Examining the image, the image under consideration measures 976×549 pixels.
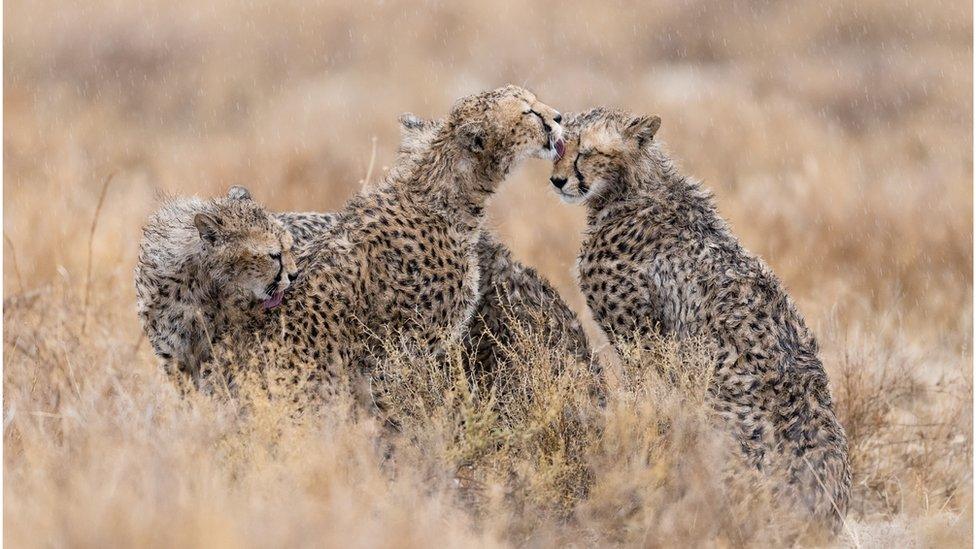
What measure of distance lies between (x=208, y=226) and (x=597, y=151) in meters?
1.48

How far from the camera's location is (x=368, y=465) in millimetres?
3709

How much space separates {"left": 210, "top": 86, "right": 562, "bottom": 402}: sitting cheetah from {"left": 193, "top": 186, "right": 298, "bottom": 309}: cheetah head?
0.10 metres

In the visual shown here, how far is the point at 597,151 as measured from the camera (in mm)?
5047

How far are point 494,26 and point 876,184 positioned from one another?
149 inches

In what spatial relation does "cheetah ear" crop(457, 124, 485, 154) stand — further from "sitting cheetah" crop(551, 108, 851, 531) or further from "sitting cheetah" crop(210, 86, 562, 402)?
"sitting cheetah" crop(551, 108, 851, 531)

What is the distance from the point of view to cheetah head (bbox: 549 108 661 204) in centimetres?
500

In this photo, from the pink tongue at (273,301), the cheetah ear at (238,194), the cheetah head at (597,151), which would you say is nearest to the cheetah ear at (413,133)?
the cheetah head at (597,151)

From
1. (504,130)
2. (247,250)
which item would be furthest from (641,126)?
(247,250)

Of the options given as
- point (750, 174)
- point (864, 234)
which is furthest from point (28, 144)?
point (864, 234)

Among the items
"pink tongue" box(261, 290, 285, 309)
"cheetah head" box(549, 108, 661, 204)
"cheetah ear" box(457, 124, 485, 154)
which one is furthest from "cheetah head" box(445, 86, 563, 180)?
"pink tongue" box(261, 290, 285, 309)

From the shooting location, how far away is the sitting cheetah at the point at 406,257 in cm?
434

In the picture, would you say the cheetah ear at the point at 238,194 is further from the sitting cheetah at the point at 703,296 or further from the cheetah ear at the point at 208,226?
the sitting cheetah at the point at 703,296

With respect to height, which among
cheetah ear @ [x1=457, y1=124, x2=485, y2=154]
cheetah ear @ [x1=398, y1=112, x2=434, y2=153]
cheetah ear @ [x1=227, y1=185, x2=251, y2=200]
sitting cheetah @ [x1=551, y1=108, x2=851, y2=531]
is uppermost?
cheetah ear @ [x1=398, y1=112, x2=434, y2=153]

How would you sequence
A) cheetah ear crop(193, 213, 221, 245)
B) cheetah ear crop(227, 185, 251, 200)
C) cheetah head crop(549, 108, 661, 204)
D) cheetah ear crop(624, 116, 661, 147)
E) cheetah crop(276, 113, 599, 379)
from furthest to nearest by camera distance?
1. cheetah ear crop(624, 116, 661, 147)
2. cheetah head crop(549, 108, 661, 204)
3. cheetah crop(276, 113, 599, 379)
4. cheetah ear crop(227, 185, 251, 200)
5. cheetah ear crop(193, 213, 221, 245)
